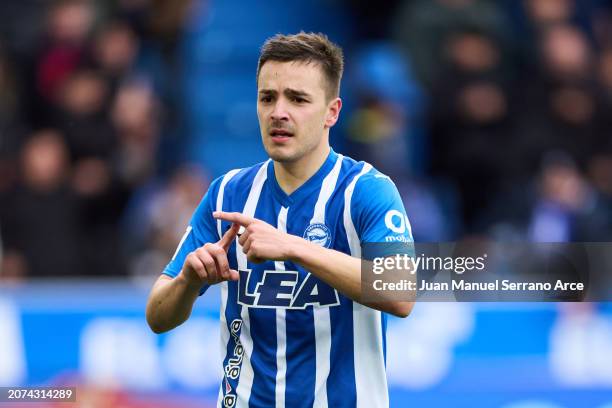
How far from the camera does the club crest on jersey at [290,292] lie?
15.5 feet

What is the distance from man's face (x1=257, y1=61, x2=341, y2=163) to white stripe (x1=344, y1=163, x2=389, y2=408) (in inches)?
10.8

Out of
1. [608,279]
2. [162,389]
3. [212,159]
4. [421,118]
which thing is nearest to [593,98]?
[421,118]

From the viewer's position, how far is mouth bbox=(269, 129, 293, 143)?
4715 mm

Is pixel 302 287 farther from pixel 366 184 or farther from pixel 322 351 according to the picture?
pixel 366 184

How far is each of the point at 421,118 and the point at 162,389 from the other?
4193 mm

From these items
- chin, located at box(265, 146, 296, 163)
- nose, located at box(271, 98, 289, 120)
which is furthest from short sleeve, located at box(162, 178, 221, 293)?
nose, located at box(271, 98, 289, 120)

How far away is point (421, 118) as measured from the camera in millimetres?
11359

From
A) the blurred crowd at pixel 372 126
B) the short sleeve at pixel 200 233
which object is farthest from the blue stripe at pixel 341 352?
the blurred crowd at pixel 372 126

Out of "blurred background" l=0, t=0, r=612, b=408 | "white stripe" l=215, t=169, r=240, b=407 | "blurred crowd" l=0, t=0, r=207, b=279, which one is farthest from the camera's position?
"blurred crowd" l=0, t=0, r=207, b=279

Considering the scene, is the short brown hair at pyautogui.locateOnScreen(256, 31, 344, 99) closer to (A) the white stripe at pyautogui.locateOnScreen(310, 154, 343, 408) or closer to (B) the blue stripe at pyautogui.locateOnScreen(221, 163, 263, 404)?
(B) the blue stripe at pyautogui.locateOnScreen(221, 163, 263, 404)

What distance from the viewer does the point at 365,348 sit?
4742mm

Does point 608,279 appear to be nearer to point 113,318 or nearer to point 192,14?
point 113,318

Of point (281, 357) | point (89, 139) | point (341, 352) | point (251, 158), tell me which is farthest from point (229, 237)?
point (251, 158)

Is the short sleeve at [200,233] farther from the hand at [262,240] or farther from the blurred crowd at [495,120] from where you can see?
the blurred crowd at [495,120]
